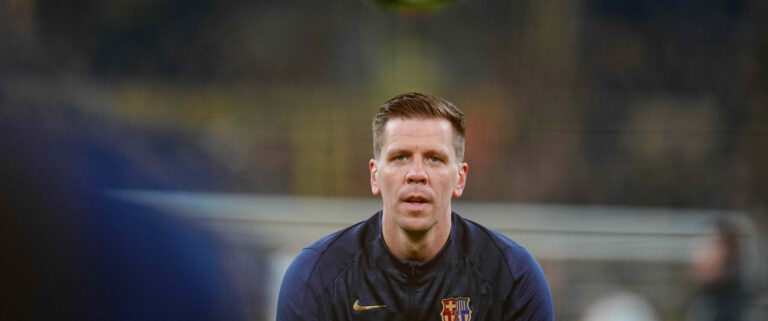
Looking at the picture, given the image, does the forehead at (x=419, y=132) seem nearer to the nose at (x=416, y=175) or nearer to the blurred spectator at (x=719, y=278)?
the nose at (x=416, y=175)

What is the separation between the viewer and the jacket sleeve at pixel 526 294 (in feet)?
7.23

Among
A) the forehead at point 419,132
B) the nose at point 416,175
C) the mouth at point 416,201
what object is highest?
the forehead at point 419,132

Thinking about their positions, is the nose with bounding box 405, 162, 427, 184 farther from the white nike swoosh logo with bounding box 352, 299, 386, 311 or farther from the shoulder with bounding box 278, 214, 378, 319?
the white nike swoosh logo with bounding box 352, 299, 386, 311

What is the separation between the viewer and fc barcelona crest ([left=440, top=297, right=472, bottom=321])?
7.29 feet

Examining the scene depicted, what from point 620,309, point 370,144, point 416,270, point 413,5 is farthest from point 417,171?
point 620,309

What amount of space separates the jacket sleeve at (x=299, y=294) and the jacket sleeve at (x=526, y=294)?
568 millimetres

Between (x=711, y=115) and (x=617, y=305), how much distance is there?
864 millimetres

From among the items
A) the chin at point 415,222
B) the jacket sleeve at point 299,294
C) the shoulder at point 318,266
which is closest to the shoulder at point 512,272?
the chin at point 415,222

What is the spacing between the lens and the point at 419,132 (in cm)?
211

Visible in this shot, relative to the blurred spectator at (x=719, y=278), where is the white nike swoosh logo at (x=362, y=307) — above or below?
above

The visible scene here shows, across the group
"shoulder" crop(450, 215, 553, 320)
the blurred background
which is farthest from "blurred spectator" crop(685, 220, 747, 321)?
"shoulder" crop(450, 215, 553, 320)

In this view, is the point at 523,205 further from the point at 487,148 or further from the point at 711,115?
the point at 711,115

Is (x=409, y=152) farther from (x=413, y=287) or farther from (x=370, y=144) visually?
(x=370, y=144)

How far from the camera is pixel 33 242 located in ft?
10.7
